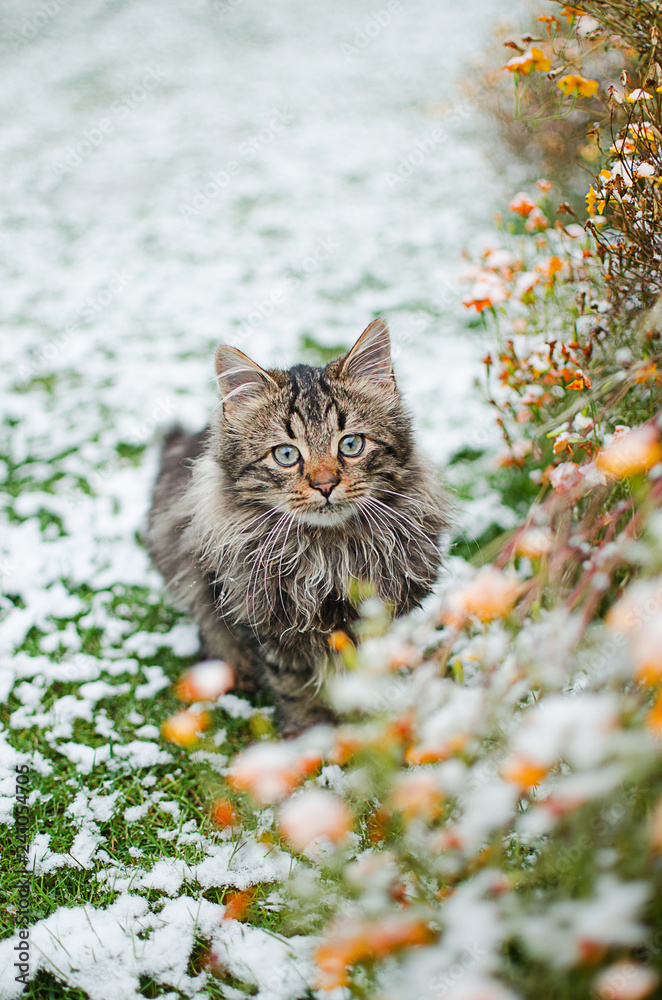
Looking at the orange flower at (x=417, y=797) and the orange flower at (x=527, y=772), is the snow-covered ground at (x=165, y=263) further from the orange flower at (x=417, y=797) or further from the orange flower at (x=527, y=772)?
the orange flower at (x=527, y=772)

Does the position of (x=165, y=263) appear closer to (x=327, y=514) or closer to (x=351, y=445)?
(x=351, y=445)

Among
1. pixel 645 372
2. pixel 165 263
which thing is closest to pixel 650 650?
pixel 645 372

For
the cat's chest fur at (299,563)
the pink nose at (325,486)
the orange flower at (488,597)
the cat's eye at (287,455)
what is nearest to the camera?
the orange flower at (488,597)

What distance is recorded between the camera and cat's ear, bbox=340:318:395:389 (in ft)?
6.36

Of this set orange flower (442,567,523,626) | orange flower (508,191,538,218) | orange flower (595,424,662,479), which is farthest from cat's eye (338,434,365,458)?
orange flower (508,191,538,218)

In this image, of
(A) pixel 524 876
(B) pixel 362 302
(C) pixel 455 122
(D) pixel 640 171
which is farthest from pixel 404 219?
(A) pixel 524 876

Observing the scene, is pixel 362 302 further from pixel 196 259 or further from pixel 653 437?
pixel 653 437

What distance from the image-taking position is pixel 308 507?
178 cm

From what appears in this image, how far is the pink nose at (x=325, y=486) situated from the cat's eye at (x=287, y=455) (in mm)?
131

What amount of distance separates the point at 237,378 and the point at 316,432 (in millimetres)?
338

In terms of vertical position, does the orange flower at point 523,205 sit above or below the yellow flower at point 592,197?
above

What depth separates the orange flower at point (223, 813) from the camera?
165cm

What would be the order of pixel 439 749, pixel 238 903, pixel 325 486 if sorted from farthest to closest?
pixel 325 486 → pixel 238 903 → pixel 439 749

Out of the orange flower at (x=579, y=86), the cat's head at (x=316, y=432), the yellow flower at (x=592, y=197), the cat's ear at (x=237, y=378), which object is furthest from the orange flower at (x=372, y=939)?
the orange flower at (x=579, y=86)
